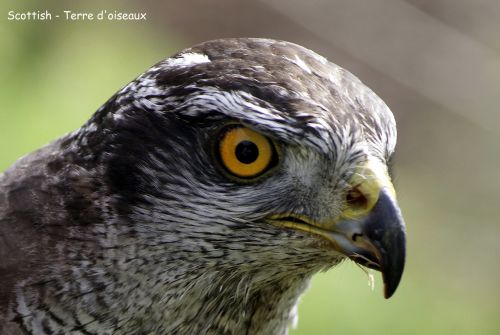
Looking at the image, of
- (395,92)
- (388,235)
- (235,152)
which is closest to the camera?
(388,235)

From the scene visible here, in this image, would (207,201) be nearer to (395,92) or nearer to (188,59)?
(188,59)

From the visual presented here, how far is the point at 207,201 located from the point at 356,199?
463mm

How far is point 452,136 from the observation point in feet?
29.9

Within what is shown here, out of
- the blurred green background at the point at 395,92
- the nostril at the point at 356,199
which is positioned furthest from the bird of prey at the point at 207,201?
the blurred green background at the point at 395,92

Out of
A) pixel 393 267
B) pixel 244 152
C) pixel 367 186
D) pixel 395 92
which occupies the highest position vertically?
pixel 395 92

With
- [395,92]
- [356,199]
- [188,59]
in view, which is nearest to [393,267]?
[356,199]

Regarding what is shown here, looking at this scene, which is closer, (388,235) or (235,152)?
(388,235)

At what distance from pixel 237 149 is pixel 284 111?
19 cm

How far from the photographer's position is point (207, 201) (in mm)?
2986

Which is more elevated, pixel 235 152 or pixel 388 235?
pixel 235 152

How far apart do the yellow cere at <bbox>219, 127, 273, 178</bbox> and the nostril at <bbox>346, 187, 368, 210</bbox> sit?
0.27 metres

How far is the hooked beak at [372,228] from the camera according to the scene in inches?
112

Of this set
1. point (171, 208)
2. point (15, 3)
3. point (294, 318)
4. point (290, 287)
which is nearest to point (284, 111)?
point (171, 208)

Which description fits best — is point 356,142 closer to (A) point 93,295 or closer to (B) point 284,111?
(B) point 284,111
